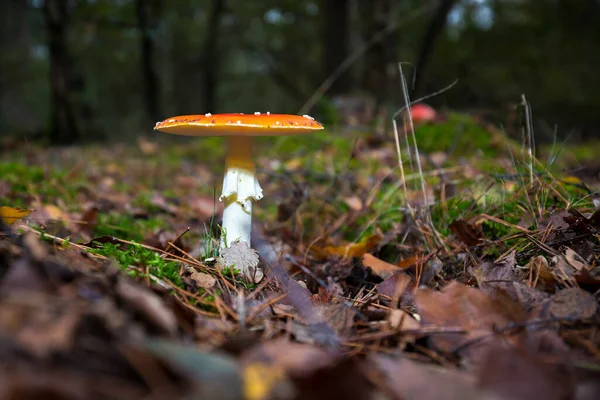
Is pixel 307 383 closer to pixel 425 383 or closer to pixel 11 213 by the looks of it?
pixel 425 383

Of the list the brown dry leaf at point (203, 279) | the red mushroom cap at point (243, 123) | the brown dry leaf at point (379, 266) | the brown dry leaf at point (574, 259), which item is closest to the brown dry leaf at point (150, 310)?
the brown dry leaf at point (203, 279)

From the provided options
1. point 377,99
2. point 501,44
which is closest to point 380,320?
point 377,99

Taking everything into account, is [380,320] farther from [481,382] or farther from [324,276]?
[324,276]

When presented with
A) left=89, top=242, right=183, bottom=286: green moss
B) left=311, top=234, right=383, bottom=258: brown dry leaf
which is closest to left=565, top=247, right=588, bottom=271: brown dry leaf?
left=311, top=234, right=383, bottom=258: brown dry leaf

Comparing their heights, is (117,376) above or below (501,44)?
below

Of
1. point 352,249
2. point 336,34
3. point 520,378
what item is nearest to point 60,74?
point 336,34

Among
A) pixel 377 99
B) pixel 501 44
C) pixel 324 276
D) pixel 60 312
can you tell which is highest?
pixel 501 44
